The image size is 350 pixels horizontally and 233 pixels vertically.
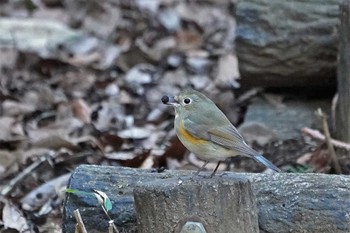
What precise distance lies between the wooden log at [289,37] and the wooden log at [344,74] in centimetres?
51

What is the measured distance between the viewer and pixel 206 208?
10.7 ft

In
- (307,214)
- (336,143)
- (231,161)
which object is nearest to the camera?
(307,214)

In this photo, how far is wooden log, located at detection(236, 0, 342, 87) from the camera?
5961 millimetres

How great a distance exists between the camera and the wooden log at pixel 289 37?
19.6 feet

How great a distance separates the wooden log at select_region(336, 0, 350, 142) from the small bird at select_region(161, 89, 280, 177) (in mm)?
1592

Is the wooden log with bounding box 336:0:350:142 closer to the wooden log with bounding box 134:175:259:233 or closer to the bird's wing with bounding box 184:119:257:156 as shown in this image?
the bird's wing with bounding box 184:119:257:156

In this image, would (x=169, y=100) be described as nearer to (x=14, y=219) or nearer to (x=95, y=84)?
(x=14, y=219)

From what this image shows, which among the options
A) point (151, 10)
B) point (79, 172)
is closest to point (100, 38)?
point (151, 10)

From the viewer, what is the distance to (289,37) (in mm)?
5988

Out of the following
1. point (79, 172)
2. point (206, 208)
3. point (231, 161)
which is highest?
point (206, 208)

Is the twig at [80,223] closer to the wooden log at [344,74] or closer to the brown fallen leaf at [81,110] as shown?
the wooden log at [344,74]

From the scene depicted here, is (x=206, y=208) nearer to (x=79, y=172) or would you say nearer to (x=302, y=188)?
(x=302, y=188)

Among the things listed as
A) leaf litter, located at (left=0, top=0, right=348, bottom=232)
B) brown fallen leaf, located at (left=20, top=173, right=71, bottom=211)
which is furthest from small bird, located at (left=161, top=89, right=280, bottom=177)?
brown fallen leaf, located at (left=20, top=173, right=71, bottom=211)

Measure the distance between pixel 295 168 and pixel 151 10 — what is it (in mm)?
4937
